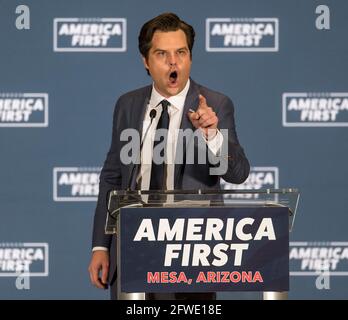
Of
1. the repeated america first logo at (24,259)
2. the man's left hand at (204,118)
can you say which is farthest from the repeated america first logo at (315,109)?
the man's left hand at (204,118)

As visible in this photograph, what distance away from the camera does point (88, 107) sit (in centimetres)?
553

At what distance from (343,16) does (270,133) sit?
0.76 meters

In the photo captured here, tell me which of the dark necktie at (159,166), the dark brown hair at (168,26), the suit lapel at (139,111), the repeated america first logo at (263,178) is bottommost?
the repeated america first logo at (263,178)

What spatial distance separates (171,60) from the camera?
13.1 feet

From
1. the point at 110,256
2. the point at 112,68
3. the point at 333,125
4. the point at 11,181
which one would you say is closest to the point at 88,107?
the point at 112,68

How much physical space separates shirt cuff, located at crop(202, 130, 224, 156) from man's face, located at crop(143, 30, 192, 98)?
0.74 m

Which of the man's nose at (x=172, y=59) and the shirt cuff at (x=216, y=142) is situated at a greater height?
the man's nose at (x=172, y=59)

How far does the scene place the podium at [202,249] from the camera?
2975mm

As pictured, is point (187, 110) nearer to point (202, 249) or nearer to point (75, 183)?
point (202, 249)

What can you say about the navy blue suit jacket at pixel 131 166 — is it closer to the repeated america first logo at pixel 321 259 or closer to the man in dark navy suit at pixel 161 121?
the man in dark navy suit at pixel 161 121

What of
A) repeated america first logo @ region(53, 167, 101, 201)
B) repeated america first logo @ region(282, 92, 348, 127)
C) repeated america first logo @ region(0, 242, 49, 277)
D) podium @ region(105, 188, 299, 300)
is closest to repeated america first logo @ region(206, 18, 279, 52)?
repeated america first logo @ region(282, 92, 348, 127)
